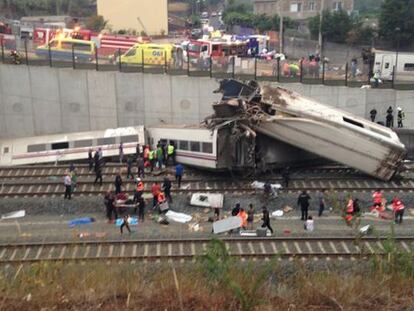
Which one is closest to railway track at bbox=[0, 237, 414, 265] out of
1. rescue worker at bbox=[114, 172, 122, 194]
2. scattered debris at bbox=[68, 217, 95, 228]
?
scattered debris at bbox=[68, 217, 95, 228]

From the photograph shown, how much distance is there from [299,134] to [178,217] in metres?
6.11

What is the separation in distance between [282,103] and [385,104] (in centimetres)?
987

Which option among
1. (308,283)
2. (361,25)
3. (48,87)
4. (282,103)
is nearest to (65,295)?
(308,283)

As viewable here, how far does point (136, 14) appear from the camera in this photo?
76562 millimetres

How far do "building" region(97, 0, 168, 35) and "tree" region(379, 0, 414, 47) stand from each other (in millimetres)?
29213

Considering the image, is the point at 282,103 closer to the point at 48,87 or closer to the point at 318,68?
the point at 318,68

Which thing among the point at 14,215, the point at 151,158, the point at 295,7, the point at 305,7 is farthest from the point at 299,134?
the point at 295,7

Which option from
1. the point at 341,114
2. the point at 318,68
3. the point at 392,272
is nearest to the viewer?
the point at 392,272

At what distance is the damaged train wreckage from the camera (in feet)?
73.6

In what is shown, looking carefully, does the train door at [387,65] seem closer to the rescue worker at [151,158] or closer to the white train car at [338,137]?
the white train car at [338,137]

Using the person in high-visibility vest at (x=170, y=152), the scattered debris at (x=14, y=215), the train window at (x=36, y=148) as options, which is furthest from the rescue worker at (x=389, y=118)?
the scattered debris at (x=14, y=215)

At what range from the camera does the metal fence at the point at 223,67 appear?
101 feet

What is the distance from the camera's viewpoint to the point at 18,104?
31.1 metres

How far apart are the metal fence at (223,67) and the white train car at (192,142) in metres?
6.16
